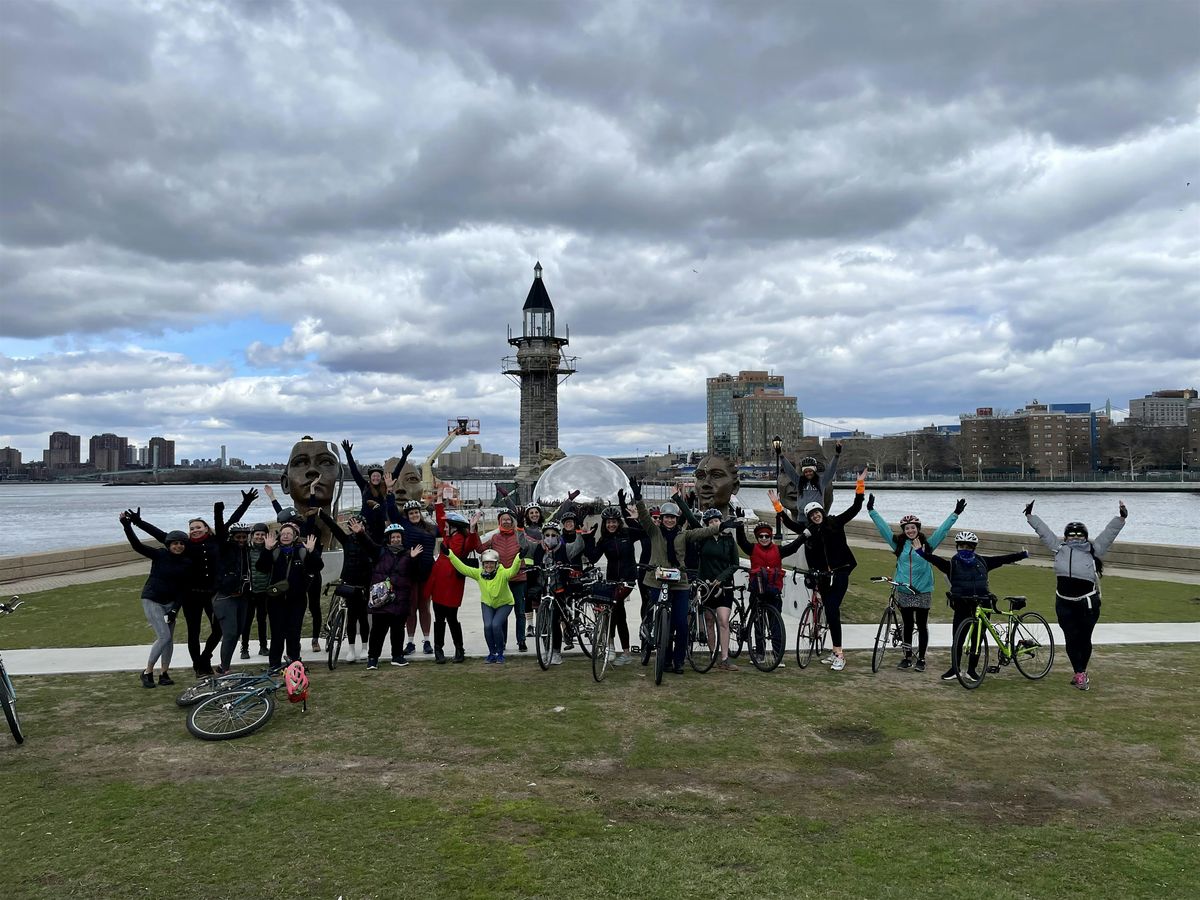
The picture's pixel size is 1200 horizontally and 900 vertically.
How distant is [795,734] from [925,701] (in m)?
1.90

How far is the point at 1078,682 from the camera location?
8.49m

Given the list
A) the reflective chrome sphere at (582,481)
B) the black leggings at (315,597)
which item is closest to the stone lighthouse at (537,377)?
the reflective chrome sphere at (582,481)

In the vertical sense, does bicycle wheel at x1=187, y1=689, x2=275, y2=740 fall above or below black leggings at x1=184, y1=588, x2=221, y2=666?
below

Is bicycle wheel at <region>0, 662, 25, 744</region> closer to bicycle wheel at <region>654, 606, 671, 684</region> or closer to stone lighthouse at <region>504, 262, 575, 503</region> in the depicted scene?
bicycle wheel at <region>654, 606, 671, 684</region>

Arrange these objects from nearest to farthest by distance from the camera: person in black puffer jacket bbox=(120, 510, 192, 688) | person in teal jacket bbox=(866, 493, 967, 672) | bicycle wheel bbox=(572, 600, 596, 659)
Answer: person in black puffer jacket bbox=(120, 510, 192, 688)
person in teal jacket bbox=(866, 493, 967, 672)
bicycle wheel bbox=(572, 600, 596, 659)

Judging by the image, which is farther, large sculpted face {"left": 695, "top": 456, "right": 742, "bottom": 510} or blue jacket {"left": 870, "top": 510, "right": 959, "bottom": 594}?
large sculpted face {"left": 695, "top": 456, "right": 742, "bottom": 510}

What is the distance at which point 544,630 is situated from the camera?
31.0 ft

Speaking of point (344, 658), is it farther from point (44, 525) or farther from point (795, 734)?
point (44, 525)

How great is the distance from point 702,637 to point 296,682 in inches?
194

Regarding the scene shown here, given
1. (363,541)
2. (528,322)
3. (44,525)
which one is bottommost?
(44,525)

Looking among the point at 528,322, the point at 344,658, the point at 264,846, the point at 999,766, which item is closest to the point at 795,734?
the point at 999,766

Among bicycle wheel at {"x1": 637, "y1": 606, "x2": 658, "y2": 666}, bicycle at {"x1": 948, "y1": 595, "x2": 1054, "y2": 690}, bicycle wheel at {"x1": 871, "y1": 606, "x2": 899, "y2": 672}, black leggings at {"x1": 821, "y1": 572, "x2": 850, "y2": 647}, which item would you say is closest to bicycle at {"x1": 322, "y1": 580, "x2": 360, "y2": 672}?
bicycle wheel at {"x1": 637, "y1": 606, "x2": 658, "y2": 666}

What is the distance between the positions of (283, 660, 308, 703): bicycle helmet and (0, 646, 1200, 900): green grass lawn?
0.24m

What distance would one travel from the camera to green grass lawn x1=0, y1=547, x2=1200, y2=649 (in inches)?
454
